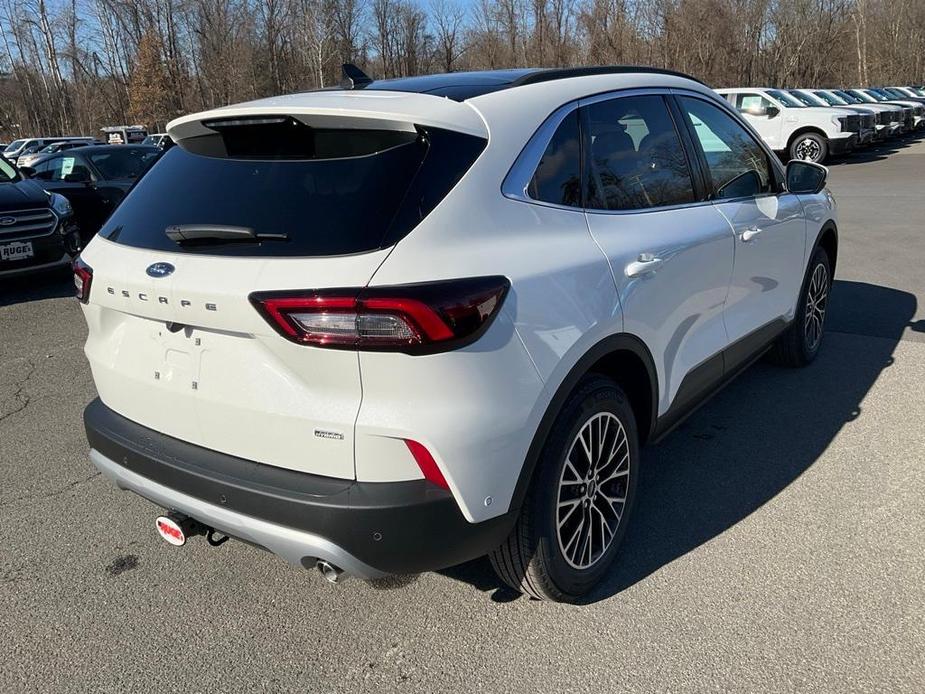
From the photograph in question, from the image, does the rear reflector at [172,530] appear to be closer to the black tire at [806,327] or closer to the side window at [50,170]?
the black tire at [806,327]

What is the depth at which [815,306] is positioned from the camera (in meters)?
5.07

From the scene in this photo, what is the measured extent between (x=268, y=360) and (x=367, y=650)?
1.09 meters

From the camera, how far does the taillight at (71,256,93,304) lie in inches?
106

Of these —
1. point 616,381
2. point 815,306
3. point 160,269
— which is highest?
point 160,269

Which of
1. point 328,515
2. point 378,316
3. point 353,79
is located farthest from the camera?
point 353,79

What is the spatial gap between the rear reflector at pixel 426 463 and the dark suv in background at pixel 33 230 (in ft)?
23.5

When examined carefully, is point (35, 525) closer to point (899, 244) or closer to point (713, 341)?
point (713, 341)

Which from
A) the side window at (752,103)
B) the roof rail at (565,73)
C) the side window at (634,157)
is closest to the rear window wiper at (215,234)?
the roof rail at (565,73)

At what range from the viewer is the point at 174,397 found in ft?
8.01

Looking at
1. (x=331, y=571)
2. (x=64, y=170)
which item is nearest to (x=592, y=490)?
(x=331, y=571)

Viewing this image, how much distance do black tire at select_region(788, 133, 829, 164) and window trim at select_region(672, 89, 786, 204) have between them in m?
17.4

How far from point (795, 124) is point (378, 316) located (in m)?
20.9

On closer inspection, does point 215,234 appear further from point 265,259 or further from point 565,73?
point 565,73

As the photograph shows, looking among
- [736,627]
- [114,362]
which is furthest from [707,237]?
[114,362]
